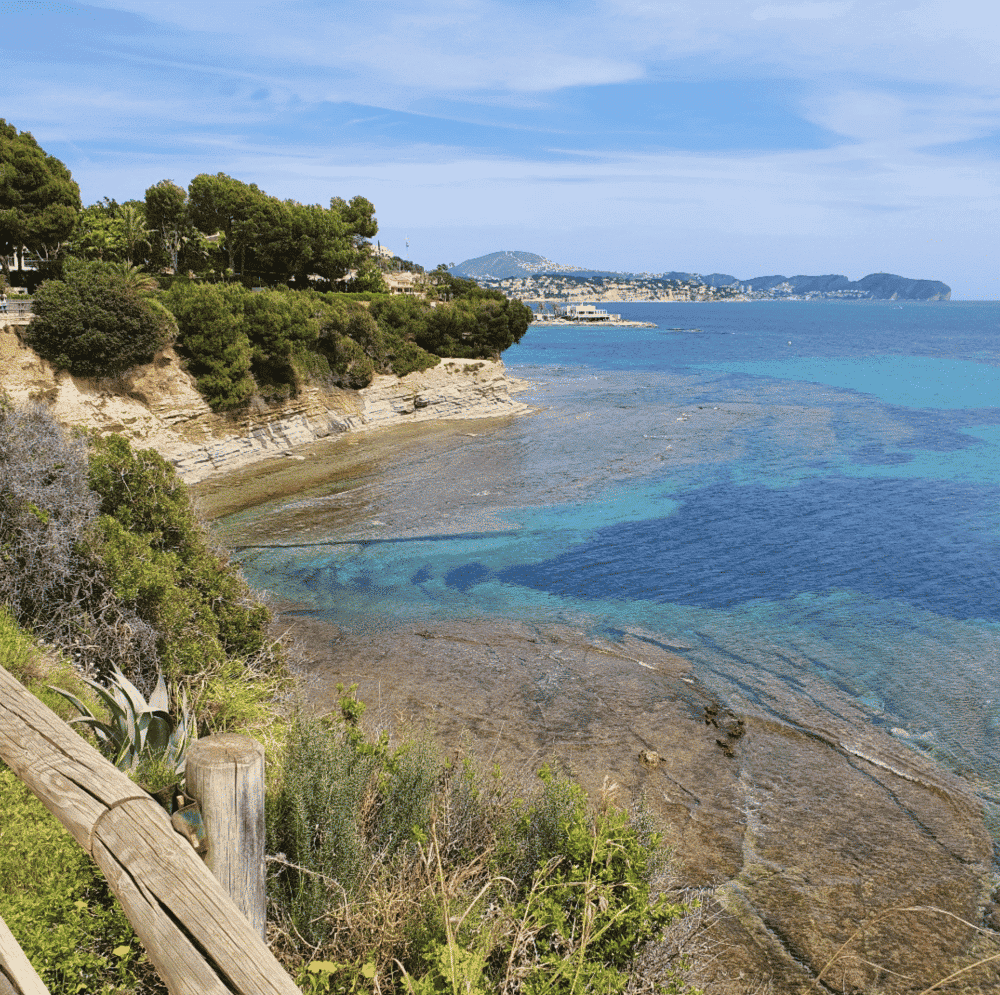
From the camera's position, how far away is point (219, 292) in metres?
36.7

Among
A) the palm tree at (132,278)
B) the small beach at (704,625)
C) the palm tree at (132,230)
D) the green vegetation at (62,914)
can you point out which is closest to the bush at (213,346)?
the palm tree at (132,278)

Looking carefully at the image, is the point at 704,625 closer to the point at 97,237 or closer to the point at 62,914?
the point at 62,914

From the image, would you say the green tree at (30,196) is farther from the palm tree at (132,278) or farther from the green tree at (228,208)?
the green tree at (228,208)

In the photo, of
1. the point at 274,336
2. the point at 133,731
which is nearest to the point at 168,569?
the point at 133,731

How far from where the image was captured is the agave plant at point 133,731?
6.72m

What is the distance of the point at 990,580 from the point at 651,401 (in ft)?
121

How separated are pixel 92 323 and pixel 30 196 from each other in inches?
452

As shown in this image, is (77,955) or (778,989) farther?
(778,989)

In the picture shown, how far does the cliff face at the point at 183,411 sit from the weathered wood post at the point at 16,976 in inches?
878

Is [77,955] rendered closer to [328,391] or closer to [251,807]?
[251,807]

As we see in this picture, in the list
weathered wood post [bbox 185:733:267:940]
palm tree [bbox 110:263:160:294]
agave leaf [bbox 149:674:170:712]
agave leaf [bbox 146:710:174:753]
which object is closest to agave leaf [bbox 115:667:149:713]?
agave leaf [bbox 146:710:174:753]

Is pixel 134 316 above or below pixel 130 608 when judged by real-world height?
above

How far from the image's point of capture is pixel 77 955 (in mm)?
4418

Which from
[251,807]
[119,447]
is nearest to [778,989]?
[251,807]
